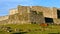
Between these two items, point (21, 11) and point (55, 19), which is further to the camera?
point (55, 19)

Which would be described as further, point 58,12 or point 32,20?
point 58,12

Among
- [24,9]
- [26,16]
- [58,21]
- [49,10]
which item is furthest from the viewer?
[49,10]

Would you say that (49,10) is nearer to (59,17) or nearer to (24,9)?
(59,17)

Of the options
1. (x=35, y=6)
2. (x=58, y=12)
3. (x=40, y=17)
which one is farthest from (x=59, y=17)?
(x=40, y=17)

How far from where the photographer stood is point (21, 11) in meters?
45.0

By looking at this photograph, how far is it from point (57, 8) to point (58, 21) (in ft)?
14.7

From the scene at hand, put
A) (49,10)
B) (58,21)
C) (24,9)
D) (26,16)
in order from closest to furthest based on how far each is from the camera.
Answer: (26,16), (24,9), (58,21), (49,10)

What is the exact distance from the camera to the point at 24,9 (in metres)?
45.5

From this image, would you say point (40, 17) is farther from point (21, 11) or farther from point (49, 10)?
point (49, 10)

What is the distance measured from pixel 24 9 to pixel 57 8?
10415 mm

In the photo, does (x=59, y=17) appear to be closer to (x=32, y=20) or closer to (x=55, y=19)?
(x=55, y=19)

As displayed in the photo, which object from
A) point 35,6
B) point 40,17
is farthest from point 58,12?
point 40,17

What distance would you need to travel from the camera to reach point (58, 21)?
49.6 m

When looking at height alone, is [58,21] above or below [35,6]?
below
